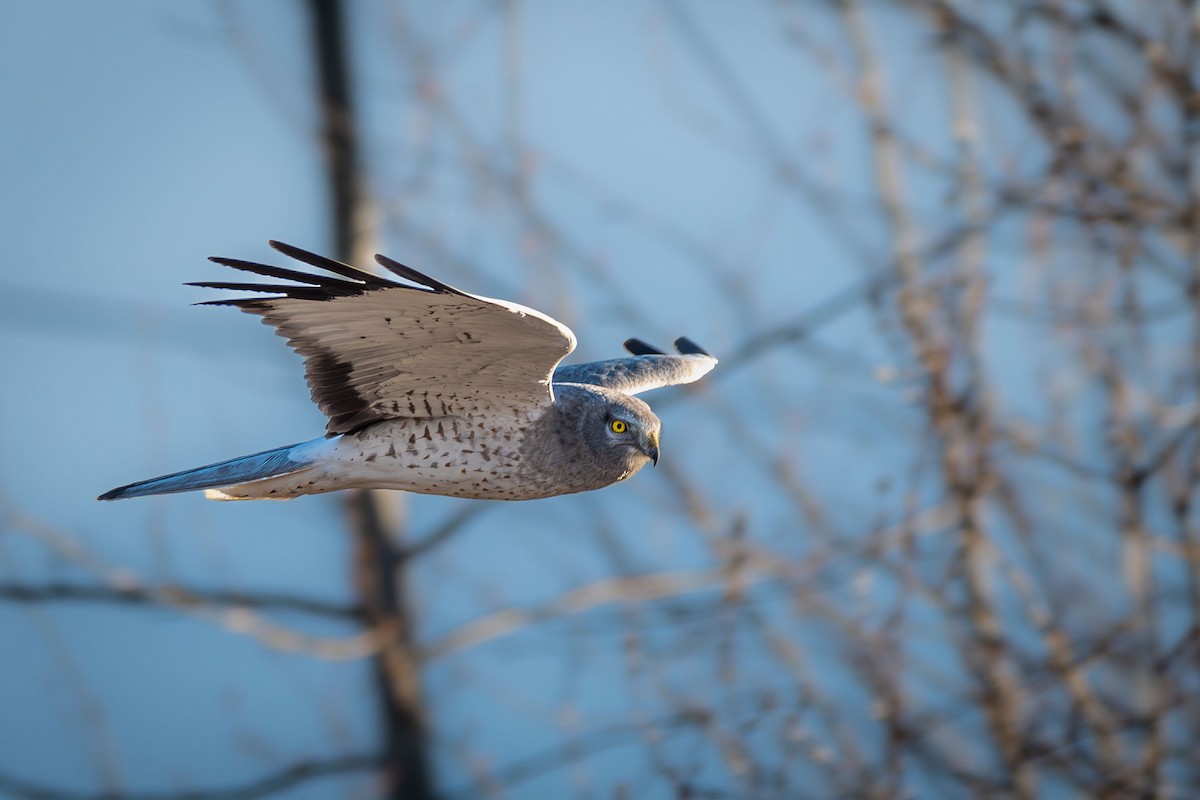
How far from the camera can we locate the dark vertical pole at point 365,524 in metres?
8.86

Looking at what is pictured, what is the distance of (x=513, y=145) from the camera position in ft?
28.0

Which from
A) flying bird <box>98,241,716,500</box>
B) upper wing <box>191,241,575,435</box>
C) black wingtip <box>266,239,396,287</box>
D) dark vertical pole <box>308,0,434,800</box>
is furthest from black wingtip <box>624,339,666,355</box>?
dark vertical pole <box>308,0,434,800</box>

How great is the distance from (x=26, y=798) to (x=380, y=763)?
88.8 inches

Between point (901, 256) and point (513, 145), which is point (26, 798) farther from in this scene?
point (901, 256)

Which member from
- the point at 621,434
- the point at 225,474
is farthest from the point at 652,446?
the point at 225,474

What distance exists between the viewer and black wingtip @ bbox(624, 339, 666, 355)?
19.4 feet

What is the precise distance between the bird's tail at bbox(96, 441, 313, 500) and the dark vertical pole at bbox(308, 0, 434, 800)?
15.0 ft

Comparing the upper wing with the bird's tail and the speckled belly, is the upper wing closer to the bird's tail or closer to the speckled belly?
the speckled belly

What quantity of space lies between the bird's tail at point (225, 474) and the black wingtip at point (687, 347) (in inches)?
81.7

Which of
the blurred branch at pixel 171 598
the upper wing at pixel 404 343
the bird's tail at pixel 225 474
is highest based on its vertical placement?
the upper wing at pixel 404 343

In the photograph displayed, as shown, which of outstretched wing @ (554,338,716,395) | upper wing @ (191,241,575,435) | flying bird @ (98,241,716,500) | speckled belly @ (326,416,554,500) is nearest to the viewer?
upper wing @ (191,241,575,435)

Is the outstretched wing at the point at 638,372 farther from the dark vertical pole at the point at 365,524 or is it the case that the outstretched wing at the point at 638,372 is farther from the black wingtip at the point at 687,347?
the dark vertical pole at the point at 365,524

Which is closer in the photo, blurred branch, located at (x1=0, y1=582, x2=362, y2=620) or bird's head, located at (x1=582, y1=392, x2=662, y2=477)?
bird's head, located at (x1=582, y1=392, x2=662, y2=477)

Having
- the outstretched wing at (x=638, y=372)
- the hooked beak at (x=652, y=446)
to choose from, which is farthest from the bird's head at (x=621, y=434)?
the outstretched wing at (x=638, y=372)
